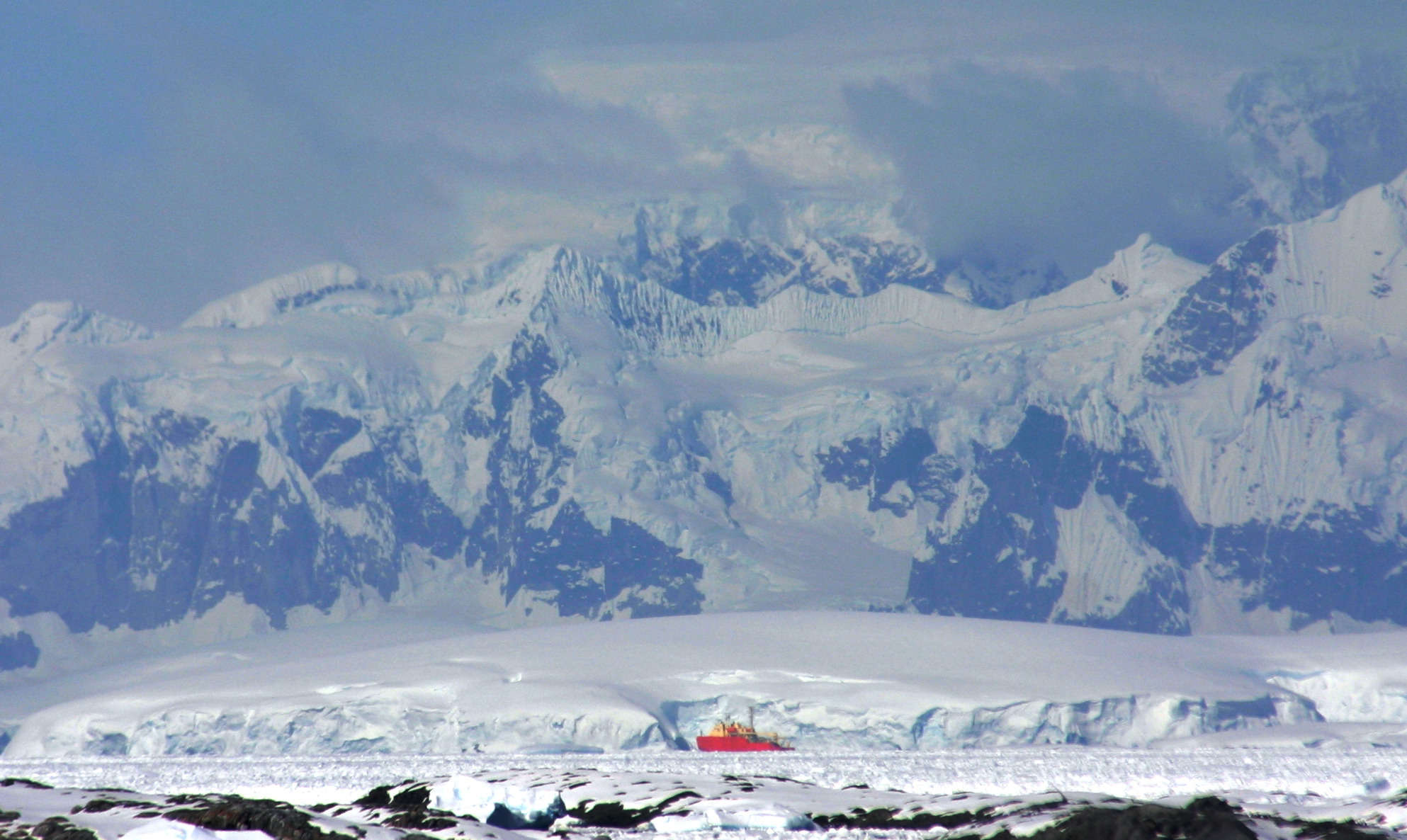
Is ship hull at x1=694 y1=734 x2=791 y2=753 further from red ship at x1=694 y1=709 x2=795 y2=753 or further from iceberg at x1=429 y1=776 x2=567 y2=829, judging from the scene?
iceberg at x1=429 y1=776 x2=567 y2=829

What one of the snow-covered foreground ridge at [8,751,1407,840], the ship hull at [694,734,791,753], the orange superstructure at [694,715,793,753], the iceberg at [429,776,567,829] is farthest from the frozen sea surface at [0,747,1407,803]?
the orange superstructure at [694,715,793,753]

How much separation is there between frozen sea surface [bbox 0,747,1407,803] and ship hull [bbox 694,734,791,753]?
22738mm

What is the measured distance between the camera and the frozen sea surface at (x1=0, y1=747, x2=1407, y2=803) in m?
78.8

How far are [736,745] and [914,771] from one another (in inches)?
2430

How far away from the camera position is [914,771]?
95062 millimetres

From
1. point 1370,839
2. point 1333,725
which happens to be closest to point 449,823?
point 1370,839

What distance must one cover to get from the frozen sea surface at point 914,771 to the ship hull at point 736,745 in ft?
74.6

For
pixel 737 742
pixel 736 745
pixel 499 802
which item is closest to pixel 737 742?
pixel 737 742

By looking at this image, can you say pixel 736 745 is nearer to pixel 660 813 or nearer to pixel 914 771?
pixel 914 771

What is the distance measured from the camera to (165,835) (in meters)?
38.6

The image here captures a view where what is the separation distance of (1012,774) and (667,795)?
3422 centimetres

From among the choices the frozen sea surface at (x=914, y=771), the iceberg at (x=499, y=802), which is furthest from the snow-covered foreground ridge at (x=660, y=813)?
the frozen sea surface at (x=914, y=771)

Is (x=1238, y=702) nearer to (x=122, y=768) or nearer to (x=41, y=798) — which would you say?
(x=122, y=768)

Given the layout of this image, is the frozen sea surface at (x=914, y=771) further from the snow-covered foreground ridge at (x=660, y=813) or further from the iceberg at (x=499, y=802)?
the iceberg at (x=499, y=802)
